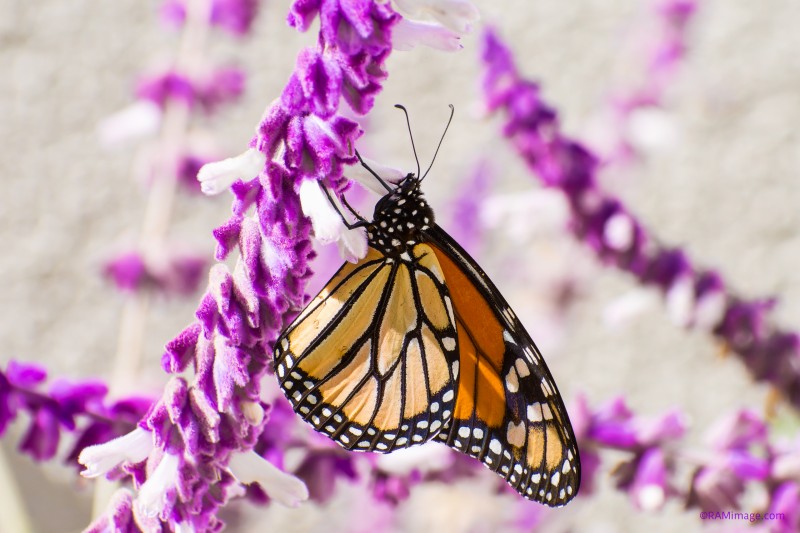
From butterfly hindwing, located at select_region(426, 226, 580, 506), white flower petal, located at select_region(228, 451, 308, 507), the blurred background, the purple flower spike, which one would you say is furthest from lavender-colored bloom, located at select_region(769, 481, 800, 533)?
the blurred background

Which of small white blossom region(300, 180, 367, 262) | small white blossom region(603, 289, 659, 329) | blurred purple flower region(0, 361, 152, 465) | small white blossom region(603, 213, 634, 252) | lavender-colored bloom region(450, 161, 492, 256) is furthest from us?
lavender-colored bloom region(450, 161, 492, 256)

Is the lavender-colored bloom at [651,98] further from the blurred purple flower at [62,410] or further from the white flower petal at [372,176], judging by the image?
the blurred purple flower at [62,410]

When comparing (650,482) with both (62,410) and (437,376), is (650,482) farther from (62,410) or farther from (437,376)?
(62,410)

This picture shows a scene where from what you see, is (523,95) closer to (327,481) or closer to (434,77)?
(327,481)

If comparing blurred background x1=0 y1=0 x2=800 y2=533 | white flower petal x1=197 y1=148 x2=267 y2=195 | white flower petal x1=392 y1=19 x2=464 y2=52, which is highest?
white flower petal x1=392 y1=19 x2=464 y2=52

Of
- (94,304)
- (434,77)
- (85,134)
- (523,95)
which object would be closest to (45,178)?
(85,134)

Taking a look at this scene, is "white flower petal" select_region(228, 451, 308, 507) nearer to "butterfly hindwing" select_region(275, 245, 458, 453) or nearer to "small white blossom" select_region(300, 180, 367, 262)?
"butterfly hindwing" select_region(275, 245, 458, 453)

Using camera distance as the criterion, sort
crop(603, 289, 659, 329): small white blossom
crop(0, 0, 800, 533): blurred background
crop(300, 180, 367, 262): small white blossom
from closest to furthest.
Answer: crop(300, 180, 367, 262): small white blossom < crop(603, 289, 659, 329): small white blossom < crop(0, 0, 800, 533): blurred background
